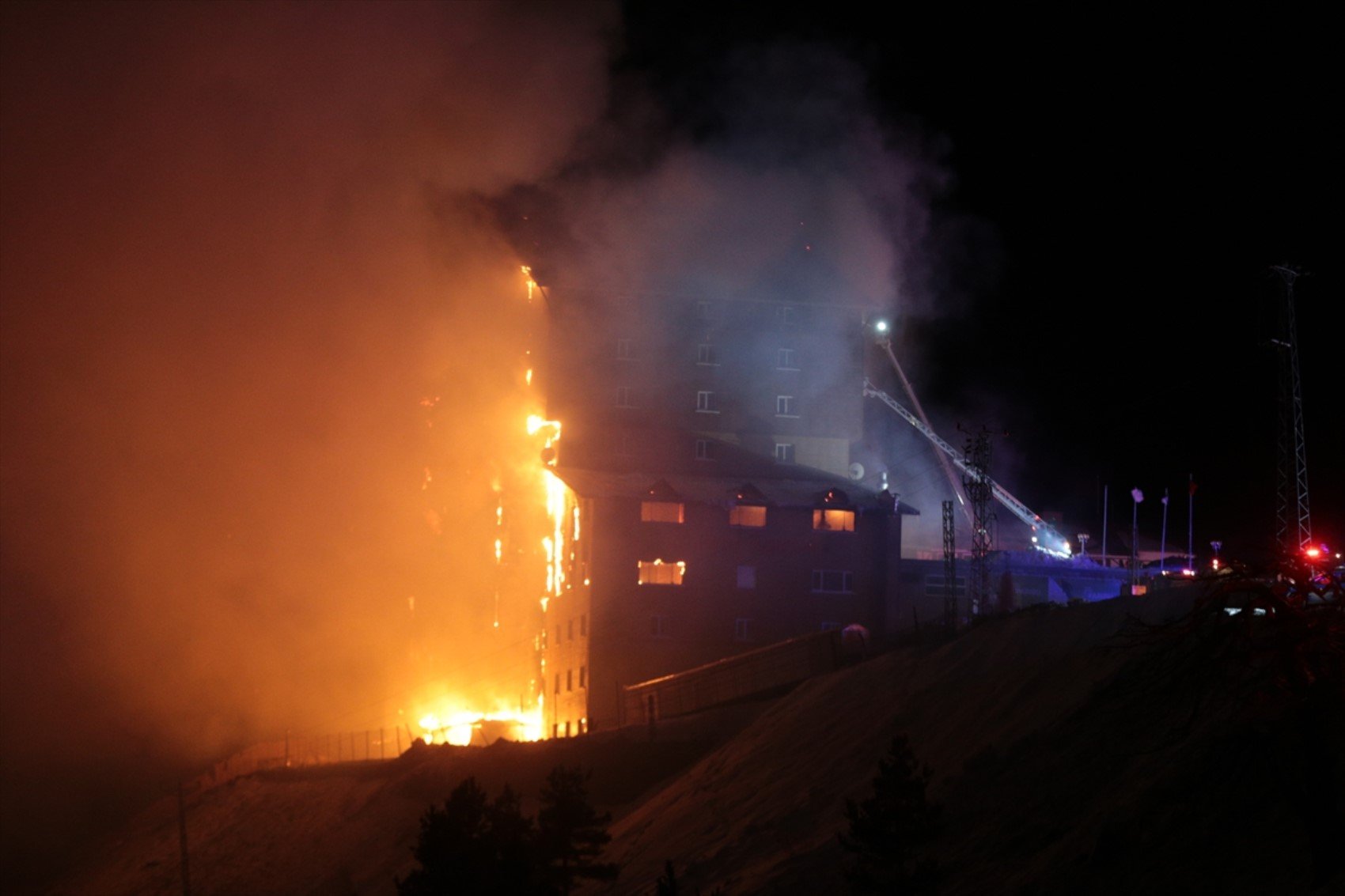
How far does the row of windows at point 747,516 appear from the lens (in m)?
60.7

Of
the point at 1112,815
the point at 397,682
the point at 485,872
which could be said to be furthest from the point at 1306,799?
the point at 397,682

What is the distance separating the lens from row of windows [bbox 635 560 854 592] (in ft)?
196

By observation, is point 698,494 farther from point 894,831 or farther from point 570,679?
point 894,831

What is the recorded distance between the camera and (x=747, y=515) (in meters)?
61.2

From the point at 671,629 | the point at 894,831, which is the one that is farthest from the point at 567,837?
the point at 671,629

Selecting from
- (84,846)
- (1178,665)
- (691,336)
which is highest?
(691,336)

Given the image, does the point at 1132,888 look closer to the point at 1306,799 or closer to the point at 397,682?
the point at 1306,799

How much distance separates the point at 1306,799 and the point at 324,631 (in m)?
82.1

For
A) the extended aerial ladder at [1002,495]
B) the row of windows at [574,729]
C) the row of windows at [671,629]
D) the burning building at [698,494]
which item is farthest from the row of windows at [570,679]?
the extended aerial ladder at [1002,495]

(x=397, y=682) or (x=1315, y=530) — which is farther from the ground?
(x=1315, y=530)

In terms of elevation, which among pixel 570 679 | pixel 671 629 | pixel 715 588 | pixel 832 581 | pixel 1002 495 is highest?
pixel 1002 495

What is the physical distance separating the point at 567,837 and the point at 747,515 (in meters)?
36.8

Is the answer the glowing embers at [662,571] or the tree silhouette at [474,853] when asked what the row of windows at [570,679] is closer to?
the glowing embers at [662,571]

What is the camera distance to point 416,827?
133 feet
